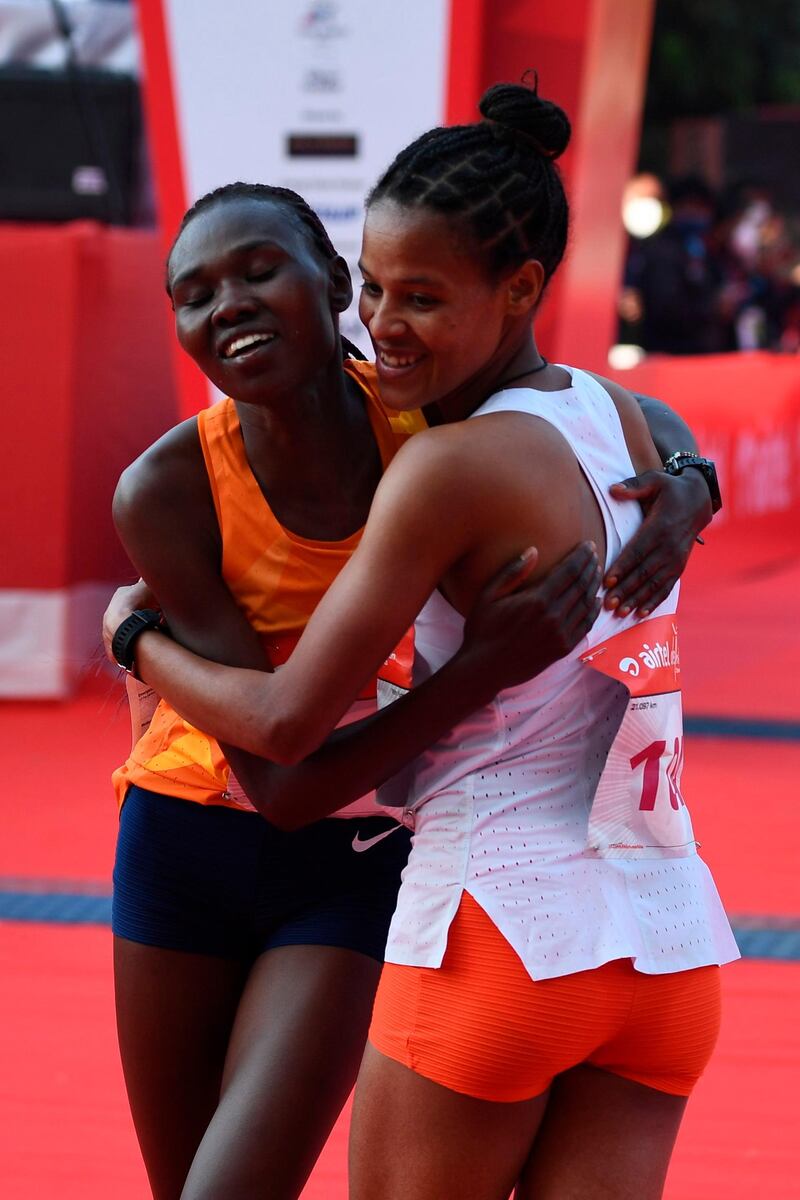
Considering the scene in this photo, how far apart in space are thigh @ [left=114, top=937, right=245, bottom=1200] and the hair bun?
99cm

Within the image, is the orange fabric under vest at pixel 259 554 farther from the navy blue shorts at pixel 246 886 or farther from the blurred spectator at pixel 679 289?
the blurred spectator at pixel 679 289

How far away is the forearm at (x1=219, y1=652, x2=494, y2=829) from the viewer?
154 centimetres

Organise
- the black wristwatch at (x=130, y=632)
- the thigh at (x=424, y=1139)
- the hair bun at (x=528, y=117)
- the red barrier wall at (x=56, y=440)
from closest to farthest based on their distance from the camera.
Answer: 1. the thigh at (x=424, y=1139)
2. the hair bun at (x=528, y=117)
3. the black wristwatch at (x=130, y=632)
4. the red barrier wall at (x=56, y=440)

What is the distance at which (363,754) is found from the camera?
1.61 metres

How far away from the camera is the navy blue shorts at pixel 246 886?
189 centimetres

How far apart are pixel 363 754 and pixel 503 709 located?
0.49ft

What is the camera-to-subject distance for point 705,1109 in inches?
120

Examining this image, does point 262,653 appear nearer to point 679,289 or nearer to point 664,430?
point 664,430

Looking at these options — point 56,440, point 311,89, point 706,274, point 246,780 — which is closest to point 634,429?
point 246,780

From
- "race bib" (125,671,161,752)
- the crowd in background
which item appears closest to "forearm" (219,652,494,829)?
"race bib" (125,671,161,752)

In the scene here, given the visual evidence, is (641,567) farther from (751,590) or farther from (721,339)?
(721,339)

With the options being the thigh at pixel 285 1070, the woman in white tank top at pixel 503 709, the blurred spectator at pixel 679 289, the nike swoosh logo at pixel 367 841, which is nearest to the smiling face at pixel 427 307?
the woman in white tank top at pixel 503 709

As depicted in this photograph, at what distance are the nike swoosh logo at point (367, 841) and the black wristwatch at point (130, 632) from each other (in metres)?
0.33

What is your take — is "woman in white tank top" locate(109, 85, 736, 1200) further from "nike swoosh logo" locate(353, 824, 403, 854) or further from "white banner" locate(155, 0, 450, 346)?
"white banner" locate(155, 0, 450, 346)
